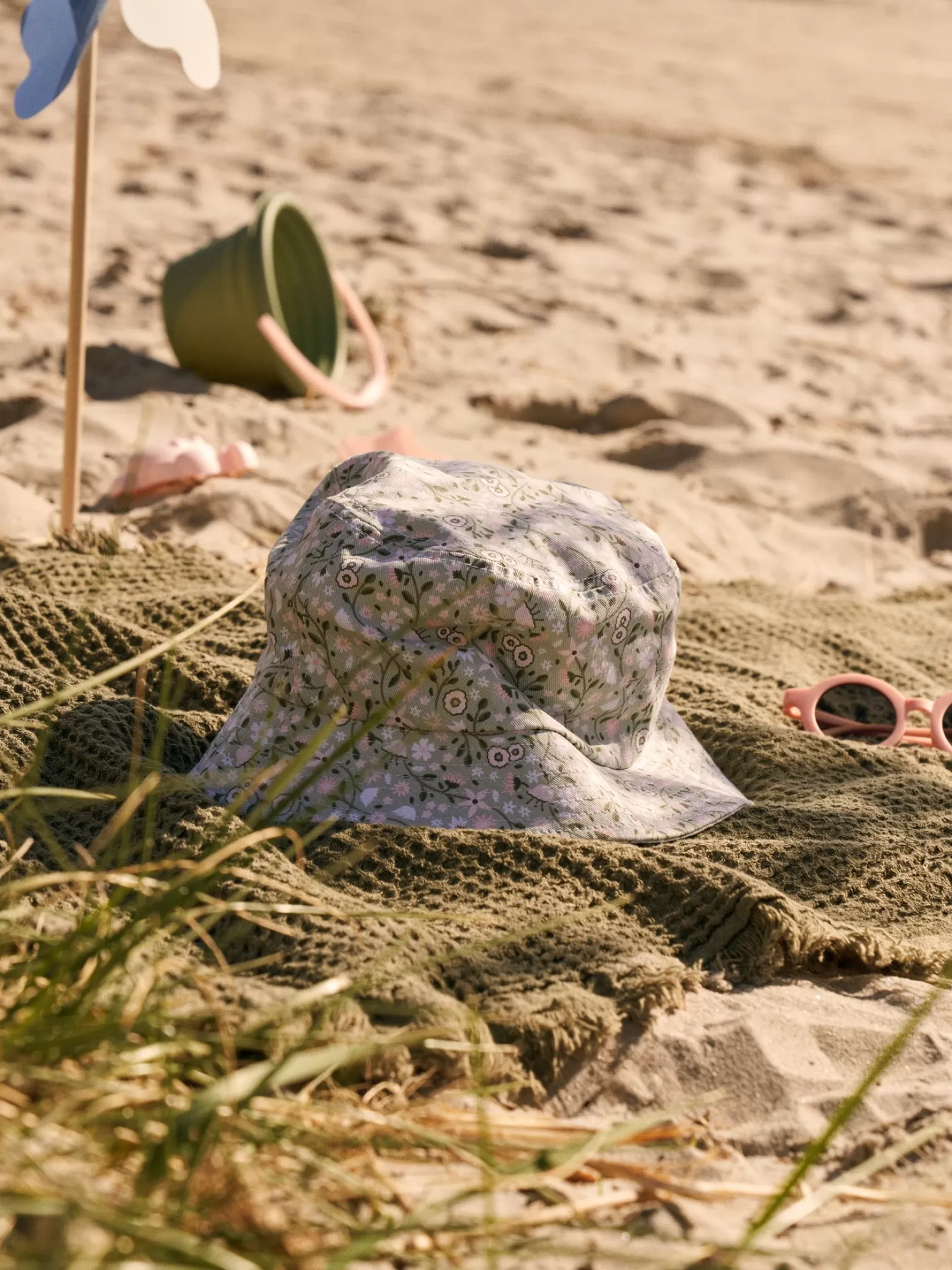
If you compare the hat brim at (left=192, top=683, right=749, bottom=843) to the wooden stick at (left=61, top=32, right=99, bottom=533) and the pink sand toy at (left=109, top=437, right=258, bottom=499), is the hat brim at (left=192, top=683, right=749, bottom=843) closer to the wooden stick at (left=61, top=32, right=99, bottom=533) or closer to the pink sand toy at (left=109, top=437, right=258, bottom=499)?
the wooden stick at (left=61, top=32, right=99, bottom=533)

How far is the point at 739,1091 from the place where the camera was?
155 cm

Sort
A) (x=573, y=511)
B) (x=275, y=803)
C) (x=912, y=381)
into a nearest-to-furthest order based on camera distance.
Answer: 1. (x=275, y=803)
2. (x=573, y=511)
3. (x=912, y=381)

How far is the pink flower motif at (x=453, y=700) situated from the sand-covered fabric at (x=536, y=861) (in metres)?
0.17

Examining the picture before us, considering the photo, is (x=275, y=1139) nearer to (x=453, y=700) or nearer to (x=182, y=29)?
(x=453, y=700)

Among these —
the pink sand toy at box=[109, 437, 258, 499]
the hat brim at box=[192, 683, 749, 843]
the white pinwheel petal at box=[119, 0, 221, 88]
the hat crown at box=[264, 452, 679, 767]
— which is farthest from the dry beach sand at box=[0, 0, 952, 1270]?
the white pinwheel petal at box=[119, 0, 221, 88]

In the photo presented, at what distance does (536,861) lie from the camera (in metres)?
1.87

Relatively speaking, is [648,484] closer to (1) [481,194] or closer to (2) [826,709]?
(2) [826,709]

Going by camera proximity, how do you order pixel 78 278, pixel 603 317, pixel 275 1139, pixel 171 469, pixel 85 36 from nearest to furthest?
pixel 275 1139 < pixel 85 36 < pixel 78 278 < pixel 171 469 < pixel 603 317

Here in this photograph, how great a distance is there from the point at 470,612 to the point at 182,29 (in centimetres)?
125

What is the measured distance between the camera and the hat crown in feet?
6.12

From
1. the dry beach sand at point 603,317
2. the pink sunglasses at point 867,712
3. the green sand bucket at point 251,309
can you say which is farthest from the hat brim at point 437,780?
the green sand bucket at point 251,309

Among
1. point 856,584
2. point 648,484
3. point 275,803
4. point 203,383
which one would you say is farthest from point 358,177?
point 275,803

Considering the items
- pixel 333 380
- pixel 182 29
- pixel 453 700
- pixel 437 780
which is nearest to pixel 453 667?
pixel 453 700

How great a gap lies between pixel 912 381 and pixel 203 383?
2384mm
